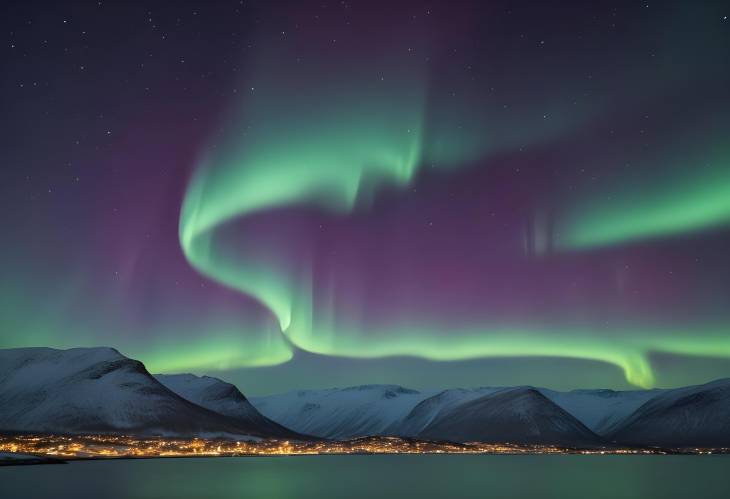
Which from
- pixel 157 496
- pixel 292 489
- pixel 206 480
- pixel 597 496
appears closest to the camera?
pixel 157 496

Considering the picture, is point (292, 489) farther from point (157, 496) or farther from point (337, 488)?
point (157, 496)

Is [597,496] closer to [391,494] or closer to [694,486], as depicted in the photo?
[391,494]

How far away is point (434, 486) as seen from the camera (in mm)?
130750

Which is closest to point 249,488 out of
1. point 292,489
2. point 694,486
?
point 292,489

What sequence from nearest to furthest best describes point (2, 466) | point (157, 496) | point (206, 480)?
point (157, 496) < point (206, 480) < point (2, 466)

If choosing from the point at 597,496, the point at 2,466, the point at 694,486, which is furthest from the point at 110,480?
the point at 694,486

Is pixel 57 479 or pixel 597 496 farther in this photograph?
pixel 57 479

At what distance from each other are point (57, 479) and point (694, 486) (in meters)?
112

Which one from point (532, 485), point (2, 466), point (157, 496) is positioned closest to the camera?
point (157, 496)

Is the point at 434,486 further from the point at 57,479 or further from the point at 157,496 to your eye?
the point at 57,479

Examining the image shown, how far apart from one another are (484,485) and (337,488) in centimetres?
2721

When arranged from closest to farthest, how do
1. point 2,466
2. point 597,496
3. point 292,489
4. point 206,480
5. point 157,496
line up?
point 157,496, point 597,496, point 292,489, point 206,480, point 2,466

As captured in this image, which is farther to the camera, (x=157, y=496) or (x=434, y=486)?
(x=434, y=486)

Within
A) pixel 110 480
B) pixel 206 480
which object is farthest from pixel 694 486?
pixel 110 480
